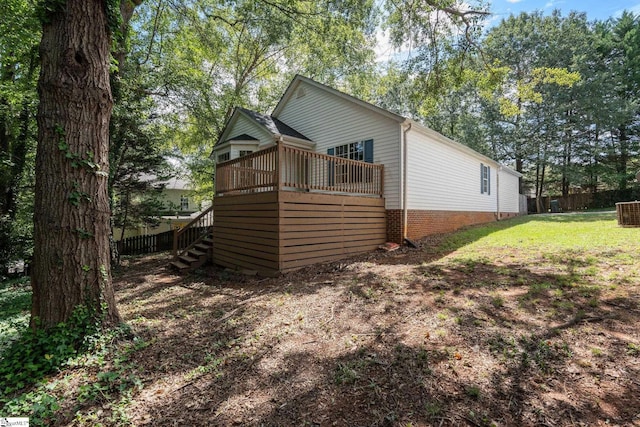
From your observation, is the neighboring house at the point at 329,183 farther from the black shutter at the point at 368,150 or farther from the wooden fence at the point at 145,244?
the wooden fence at the point at 145,244

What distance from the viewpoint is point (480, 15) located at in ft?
26.2

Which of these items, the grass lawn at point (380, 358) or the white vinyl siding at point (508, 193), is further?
the white vinyl siding at point (508, 193)

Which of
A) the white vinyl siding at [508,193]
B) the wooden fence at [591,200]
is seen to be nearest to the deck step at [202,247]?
the white vinyl siding at [508,193]

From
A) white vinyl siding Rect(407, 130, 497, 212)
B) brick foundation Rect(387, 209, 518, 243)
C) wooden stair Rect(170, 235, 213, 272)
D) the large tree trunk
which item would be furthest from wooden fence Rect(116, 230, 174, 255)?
white vinyl siding Rect(407, 130, 497, 212)

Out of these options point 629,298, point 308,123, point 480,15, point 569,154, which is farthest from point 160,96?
point 569,154

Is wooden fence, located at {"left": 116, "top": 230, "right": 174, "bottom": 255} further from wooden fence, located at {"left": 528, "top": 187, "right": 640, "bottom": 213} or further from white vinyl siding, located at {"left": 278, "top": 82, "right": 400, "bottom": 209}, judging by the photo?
wooden fence, located at {"left": 528, "top": 187, "right": 640, "bottom": 213}

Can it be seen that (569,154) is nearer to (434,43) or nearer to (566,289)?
(434,43)

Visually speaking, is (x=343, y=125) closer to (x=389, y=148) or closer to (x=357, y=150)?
(x=357, y=150)

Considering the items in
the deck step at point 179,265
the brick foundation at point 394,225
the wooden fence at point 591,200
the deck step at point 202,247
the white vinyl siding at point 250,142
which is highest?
the white vinyl siding at point 250,142

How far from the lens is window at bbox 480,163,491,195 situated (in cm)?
1533

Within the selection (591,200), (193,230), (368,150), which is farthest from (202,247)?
(591,200)

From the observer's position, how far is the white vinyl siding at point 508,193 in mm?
18438

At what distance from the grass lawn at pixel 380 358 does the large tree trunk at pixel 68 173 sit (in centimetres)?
70

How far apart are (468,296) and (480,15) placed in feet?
26.5
